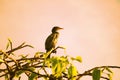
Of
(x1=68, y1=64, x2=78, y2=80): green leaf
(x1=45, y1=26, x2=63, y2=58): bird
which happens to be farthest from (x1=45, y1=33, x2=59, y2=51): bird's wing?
(x1=68, y1=64, x2=78, y2=80): green leaf

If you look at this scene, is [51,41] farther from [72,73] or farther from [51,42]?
[72,73]

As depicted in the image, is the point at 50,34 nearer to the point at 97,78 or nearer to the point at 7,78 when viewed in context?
the point at 7,78

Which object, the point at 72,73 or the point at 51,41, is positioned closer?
the point at 72,73

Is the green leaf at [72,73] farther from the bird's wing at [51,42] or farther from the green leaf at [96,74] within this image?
the bird's wing at [51,42]

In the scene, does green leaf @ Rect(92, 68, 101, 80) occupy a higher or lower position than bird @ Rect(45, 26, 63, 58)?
lower

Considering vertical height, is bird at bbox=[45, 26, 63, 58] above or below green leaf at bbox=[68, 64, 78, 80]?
above

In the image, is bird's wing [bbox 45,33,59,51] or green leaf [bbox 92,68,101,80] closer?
green leaf [bbox 92,68,101,80]

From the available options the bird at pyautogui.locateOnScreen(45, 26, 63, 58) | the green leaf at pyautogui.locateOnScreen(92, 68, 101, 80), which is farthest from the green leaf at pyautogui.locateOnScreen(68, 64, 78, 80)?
the bird at pyautogui.locateOnScreen(45, 26, 63, 58)

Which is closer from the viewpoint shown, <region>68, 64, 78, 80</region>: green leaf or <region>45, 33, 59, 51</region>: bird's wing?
<region>68, 64, 78, 80</region>: green leaf

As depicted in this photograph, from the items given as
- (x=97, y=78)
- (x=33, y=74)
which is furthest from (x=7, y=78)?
(x=97, y=78)

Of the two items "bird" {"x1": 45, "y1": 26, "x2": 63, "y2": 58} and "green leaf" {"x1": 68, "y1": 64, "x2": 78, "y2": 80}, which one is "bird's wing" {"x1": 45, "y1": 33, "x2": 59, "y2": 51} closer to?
"bird" {"x1": 45, "y1": 26, "x2": 63, "y2": 58}

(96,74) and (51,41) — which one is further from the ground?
(51,41)

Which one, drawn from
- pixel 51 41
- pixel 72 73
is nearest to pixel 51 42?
pixel 51 41

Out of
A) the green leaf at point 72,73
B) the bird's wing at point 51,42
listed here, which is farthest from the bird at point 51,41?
the green leaf at point 72,73
